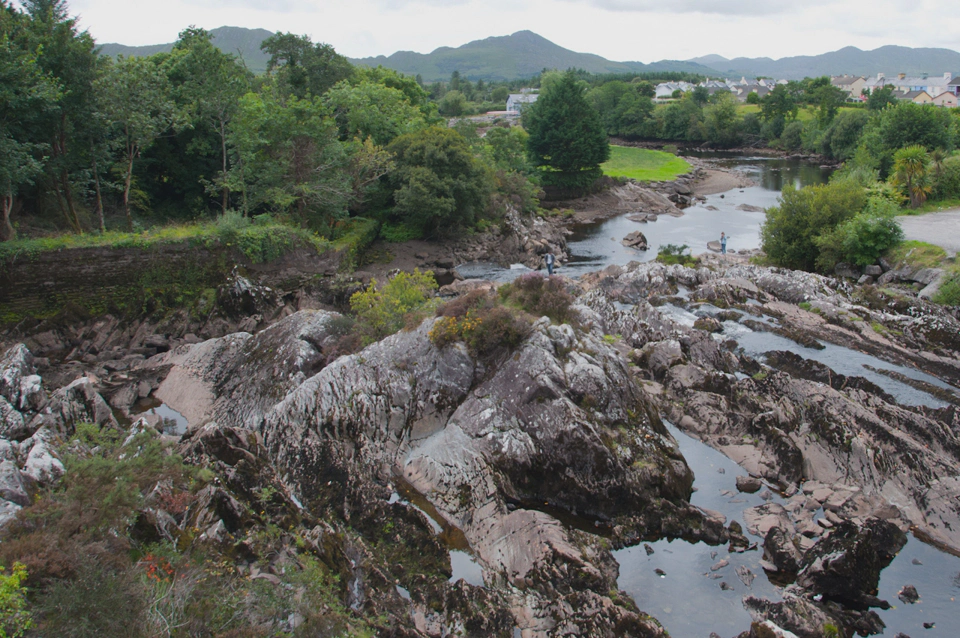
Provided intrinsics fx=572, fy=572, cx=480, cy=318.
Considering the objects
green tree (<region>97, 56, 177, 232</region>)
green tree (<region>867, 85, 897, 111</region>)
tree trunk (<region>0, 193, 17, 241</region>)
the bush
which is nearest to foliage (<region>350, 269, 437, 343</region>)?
the bush

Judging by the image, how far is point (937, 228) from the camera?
120ft

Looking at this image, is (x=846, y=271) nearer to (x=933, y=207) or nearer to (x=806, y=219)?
(x=806, y=219)

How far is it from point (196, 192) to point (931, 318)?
3991cm

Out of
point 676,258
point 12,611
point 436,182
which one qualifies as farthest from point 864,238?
point 12,611

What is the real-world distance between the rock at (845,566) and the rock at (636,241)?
33339mm

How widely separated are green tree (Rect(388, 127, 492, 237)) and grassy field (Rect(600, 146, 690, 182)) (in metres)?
34.5

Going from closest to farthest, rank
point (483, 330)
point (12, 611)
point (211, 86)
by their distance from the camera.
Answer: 1. point (12, 611)
2. point (483, 330)
3. point (211, 86)

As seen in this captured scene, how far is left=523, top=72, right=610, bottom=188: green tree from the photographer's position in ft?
209

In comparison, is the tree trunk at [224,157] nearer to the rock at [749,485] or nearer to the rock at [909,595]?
the rock at [749,485]

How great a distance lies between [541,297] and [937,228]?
1246 inches

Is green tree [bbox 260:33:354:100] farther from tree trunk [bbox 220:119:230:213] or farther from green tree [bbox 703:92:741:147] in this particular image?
green tree [bbox 703:92:741:147]

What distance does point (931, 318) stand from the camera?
2562cm

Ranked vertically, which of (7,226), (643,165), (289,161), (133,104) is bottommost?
(7,226)

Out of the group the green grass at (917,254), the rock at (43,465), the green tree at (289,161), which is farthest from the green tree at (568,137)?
the rock at (43,465)
